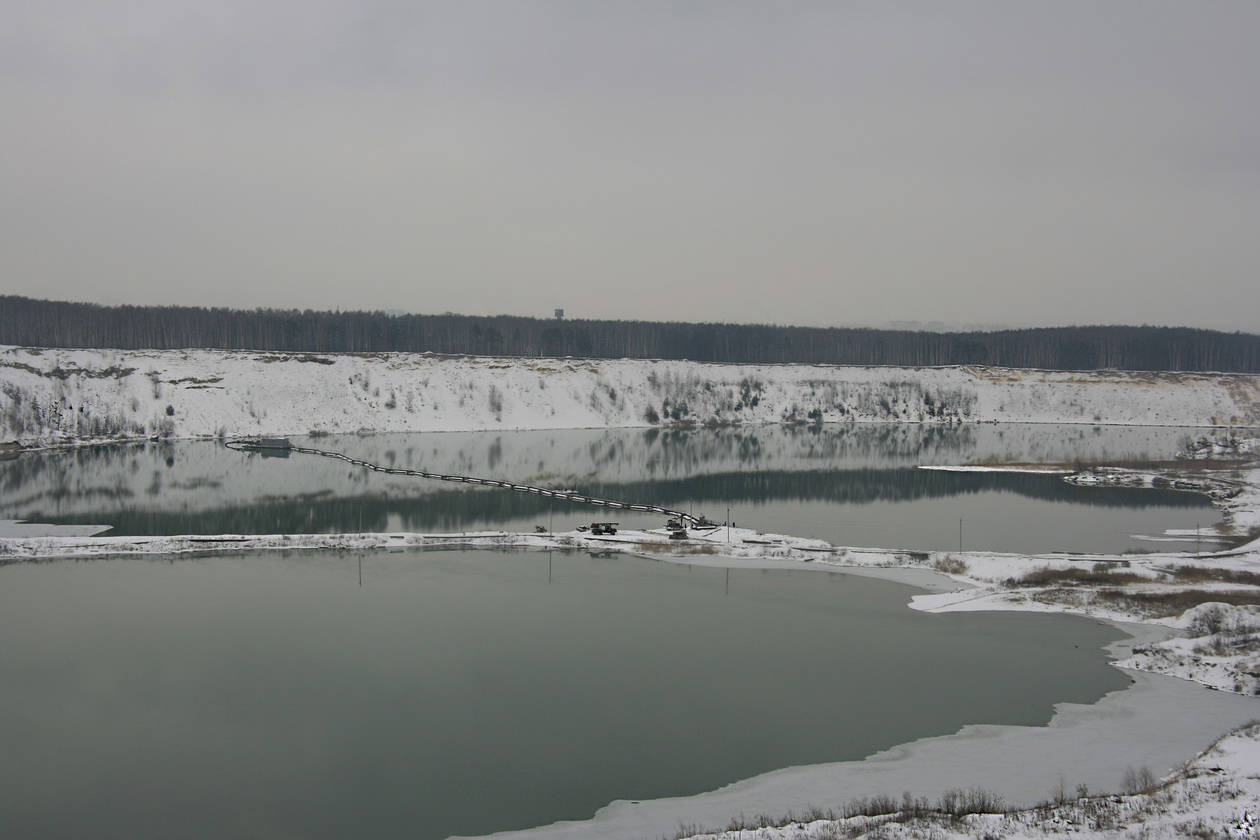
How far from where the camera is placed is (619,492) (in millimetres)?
52125

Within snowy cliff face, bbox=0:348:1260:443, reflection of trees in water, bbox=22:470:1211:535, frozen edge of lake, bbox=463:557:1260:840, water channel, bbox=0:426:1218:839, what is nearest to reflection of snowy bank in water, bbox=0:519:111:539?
reflection of trees in water, bbox=22:470:1211:535

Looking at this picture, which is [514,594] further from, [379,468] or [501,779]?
[379,468]

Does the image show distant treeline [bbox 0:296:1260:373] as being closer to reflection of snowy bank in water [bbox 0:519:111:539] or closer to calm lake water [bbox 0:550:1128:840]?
reflection of snowy bank in water [bbox 0:519:111:539]

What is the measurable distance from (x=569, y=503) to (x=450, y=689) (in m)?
27.3

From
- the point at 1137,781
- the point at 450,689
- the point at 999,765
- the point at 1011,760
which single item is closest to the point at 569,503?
the point at 450,689

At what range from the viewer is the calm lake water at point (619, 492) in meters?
41.0

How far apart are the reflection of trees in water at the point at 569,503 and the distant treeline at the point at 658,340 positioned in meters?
70.5

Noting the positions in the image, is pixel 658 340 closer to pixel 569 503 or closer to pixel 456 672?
pixel 569 503

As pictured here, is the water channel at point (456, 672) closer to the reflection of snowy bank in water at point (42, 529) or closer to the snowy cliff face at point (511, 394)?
the reflection of snowy bank in water at point (42, 529)

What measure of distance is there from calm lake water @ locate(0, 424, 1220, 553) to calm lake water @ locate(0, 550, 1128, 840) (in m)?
10.6

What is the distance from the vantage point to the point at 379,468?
197 ft

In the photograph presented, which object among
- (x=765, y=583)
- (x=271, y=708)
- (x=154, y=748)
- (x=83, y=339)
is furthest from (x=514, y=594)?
(x=83, y=339)

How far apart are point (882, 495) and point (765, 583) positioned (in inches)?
939

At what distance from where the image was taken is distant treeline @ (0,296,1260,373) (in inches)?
4341
